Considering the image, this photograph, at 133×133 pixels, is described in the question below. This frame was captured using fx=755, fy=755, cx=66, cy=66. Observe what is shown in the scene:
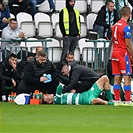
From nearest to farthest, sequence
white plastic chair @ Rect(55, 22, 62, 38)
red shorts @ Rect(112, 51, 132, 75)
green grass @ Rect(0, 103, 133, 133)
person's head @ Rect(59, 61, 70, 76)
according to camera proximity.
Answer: green grass @ Rect(0, 103, 133, 133)
red shorts @ Rect(112, 51, 132, 75)
person's head @ Rect(59, 61, 70, 76)
white plastic chair @ Rect(55, 22, 62, 38)

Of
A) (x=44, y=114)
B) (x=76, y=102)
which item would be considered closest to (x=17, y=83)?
(x=76, y=102)

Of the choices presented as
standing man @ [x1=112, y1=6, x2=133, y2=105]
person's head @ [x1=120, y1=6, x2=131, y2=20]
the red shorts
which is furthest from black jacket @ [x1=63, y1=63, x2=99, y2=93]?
person's head @ [x1=120, y1=6, x2=131, y2=20]

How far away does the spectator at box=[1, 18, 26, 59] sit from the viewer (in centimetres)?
2086

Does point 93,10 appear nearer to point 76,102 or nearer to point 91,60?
point 91,60

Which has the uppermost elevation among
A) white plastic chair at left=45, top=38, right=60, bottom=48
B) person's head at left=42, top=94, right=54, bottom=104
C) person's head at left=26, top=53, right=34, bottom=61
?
white plastic chair at left=45, top=38, right=60, bottom=48

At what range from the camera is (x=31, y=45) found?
21688 millimetres

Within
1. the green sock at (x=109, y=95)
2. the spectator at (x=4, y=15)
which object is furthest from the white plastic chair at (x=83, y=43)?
the green sock at (x=109, y=95)

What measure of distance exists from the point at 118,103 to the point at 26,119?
434cm

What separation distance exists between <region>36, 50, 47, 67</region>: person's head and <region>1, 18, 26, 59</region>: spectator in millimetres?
2121

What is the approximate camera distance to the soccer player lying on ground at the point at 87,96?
17.8 meters

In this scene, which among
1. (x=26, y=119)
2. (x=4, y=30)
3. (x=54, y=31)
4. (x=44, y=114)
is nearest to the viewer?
(x=26, y=119)

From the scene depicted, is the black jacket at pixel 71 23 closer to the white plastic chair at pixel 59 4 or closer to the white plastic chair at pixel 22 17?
the white plastic chair at pixel 22 17

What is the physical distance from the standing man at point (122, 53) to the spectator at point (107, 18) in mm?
4646

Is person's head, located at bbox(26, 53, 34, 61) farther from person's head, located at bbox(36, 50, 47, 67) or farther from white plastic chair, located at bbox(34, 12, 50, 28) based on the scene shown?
white plastic chair, located at bbox(34, 12, 50, 28)
